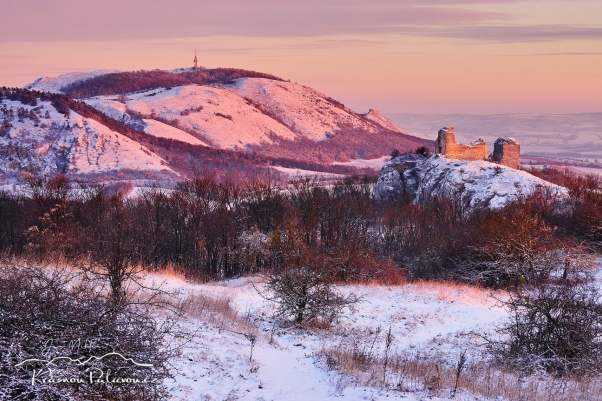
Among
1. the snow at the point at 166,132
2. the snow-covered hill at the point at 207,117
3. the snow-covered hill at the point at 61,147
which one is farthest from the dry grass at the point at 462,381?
the snow-covered hill at the point at 207,117

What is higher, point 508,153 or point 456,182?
point 508,153

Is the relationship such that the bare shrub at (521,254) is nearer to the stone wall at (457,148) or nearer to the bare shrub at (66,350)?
the bare shrub at (66,350)

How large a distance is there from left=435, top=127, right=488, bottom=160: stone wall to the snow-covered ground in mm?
41392

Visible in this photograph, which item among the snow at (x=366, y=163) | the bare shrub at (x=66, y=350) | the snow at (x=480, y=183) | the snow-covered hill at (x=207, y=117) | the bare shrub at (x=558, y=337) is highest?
the snow-covered hill at (x=207, y=117)

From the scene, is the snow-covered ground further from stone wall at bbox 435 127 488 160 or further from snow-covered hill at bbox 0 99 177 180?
snow-covered hill at bbox 0 99 177 180

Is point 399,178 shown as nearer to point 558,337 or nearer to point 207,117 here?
point 558,337

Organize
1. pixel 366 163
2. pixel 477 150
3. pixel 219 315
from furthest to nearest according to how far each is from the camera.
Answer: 1. pixel 366 163
2. pixel 477 150
3. pixel 219 315

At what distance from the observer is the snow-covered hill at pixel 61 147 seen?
9244 cm

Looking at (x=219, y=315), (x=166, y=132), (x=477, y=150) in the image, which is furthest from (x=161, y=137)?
(x=219, y=315)

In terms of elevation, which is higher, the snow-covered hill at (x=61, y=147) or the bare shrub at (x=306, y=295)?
the snow-covered hill at (x=61, y=147)

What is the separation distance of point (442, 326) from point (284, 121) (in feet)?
604

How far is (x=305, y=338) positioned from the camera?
45.7 feet

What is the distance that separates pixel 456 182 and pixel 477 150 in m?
11.5

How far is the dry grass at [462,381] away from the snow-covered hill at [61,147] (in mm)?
88333
